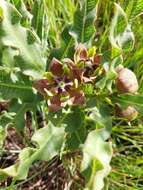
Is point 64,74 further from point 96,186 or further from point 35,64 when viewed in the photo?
point 96,186

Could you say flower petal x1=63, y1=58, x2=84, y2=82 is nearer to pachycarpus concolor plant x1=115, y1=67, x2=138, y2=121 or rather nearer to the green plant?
the green plant

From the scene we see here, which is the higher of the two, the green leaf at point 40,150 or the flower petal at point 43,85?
the flower petal at point 43,85

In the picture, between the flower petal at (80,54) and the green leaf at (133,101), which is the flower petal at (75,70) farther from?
the green leaf at (133,101)

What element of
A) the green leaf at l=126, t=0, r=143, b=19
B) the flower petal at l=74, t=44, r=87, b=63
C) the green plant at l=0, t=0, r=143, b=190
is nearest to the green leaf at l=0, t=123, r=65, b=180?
the green plant at l=0, t=0, r=143, b=190

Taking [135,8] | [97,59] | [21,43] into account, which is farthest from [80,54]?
[135,8]

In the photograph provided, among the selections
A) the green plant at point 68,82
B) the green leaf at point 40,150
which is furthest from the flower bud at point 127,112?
the green leaf at point 40,150

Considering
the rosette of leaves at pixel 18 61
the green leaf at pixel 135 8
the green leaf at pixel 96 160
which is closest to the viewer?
the green leaf at pixel 96 160

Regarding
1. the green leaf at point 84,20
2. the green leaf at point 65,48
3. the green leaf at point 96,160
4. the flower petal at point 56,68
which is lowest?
the green leaf at point 96,160

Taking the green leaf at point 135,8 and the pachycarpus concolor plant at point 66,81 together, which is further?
the green leaf at point 135,8
